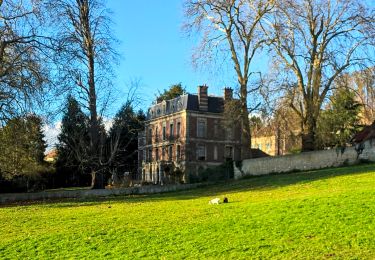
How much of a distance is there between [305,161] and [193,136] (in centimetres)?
3183

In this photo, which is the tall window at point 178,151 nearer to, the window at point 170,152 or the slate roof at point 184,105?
the window at point 170,152

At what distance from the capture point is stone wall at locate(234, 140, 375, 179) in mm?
30273

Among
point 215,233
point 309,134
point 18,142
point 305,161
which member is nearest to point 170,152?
point 309,134

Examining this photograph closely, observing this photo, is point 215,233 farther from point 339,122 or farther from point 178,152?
point 178,152

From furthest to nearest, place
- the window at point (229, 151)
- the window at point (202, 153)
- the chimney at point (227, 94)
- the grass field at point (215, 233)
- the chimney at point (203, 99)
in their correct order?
1. the window at point (229, 151)
2. the chimney at point (203, 99)
3. the window at point (202, 153)
4. the chimney at point (227, 94)
5. the grass field at point (215, 233)

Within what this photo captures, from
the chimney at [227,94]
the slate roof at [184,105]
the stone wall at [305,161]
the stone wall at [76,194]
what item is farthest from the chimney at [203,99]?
the stone wall at [76,194]

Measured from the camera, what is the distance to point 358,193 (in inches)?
600

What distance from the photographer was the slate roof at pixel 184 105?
64.0m

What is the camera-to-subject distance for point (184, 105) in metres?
64.2

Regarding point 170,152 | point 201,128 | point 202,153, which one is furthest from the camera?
point 170,152

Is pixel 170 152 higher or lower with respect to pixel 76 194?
higher

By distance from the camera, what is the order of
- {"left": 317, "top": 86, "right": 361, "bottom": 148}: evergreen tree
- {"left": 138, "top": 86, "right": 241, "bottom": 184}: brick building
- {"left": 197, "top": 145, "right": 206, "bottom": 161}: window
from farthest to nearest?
1. {"left": 197, "top": 145, "right": 206, "bottom": 161}: window
2. {"left": 138, "top": 86, "right": 241, "bottom": 184}: brick building
3. {"left": 317, "top": 86, "right": 361, "bottom": 148}: evergreen tree

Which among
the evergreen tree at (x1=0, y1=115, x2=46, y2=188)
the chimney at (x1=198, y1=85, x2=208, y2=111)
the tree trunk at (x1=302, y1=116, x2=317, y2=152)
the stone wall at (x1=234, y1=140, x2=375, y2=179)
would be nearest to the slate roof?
the chimney at (x1=198, y1=85, x2=208, y2=111)

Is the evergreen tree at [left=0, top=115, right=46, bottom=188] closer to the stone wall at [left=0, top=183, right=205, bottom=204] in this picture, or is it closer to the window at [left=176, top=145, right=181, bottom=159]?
the stone wall at [left=0, top=183, right=205, bottom=204]
